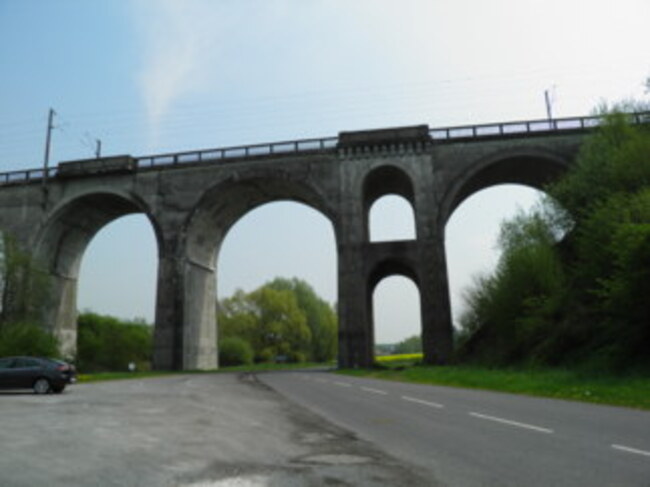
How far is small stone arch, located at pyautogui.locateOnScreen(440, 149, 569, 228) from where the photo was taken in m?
34.6

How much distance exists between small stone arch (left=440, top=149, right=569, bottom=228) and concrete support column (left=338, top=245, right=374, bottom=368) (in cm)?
668

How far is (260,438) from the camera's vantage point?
788cm

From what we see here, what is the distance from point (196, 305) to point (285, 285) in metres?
45.6

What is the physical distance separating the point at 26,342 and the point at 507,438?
99.0ft

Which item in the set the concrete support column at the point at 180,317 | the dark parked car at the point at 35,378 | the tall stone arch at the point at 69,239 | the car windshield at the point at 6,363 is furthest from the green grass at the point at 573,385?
the tall stone arch at the point at 69,239

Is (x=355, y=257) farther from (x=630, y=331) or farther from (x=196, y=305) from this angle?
(x=630, y=331)

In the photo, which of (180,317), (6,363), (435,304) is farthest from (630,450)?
(180,317)

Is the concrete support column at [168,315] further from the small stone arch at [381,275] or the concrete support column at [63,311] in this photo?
the small stone arch at [381,275]

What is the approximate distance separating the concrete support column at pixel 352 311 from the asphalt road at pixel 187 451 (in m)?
22.8

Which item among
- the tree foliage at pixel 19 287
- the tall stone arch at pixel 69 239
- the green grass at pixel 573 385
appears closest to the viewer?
the green grass at pixel 573 385

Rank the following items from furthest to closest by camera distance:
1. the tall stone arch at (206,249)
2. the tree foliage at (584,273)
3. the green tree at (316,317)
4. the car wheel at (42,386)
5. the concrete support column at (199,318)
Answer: the green tree at (316,317), the concrete support column at (199,318), the tall stone arch at (206,249), the car wheel at (42,386), the tree foliage at (584,273)

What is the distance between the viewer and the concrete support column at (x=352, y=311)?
3397 cm

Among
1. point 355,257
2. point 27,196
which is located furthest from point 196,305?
point 27,196

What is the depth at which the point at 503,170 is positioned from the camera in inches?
1446
